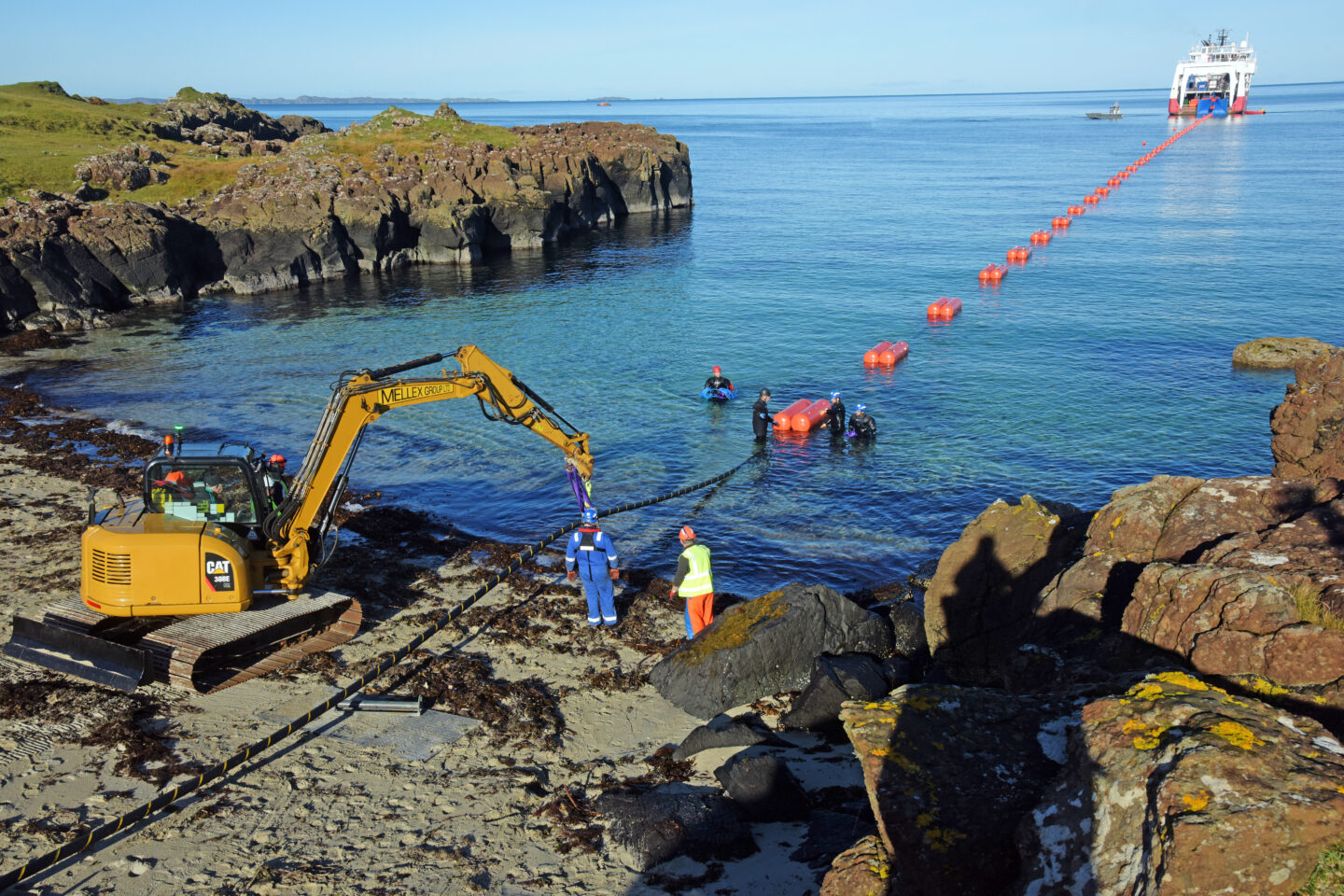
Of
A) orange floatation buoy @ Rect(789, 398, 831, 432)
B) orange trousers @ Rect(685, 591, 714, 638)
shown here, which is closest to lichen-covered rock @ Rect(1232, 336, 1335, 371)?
orange floatation buoy @ Rect(789, 398, 831, 432)

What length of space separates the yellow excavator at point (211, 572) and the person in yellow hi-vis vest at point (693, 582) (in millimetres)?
4738

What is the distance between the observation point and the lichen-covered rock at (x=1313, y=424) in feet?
48.0

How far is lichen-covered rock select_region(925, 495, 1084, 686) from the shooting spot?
11883 millimetres

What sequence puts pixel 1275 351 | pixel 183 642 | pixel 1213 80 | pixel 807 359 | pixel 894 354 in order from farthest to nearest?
pixel 1213 80, pixel 807 359, pixel 894 354, pixel 1275 351, pixel 183 642

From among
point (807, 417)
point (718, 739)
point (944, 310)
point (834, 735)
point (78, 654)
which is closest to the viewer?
point (718, 739)

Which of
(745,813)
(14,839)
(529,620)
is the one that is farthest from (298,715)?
(745,813)

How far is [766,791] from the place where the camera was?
31.9ft

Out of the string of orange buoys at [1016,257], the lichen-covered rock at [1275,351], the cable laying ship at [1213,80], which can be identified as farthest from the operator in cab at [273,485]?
the cable laying ship at [1213,80]

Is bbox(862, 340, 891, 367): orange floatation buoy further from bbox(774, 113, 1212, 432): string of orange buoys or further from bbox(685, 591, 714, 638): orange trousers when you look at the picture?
bbox(685, 591, 714, 638): orange trousers

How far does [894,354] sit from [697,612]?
2424cm

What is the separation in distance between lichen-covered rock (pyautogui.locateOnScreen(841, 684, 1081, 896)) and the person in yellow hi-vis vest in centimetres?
651

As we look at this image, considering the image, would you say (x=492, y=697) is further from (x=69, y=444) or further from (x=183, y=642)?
(x=69, y=444)

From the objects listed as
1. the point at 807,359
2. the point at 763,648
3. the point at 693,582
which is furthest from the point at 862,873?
the point at 807,359

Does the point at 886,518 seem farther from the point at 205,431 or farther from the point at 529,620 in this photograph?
the point at 205,431
